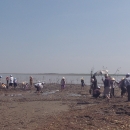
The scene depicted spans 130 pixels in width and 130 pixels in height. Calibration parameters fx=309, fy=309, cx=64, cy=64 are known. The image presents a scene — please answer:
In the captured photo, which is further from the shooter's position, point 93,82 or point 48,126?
point 93,82

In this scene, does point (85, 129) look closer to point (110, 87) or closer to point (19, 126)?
point (19, 126)

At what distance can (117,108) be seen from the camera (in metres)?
15.5

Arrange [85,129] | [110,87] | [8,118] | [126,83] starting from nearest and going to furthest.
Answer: [85,129], [8,118], [126,83], [110,87]

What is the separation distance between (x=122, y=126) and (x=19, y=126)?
12.6ft

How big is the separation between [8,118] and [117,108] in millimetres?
5501

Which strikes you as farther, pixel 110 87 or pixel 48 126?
pixel 110 87

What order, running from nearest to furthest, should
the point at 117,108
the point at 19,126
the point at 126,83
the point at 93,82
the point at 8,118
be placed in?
the point at 19,126 → the point at 8,118 → the point at 117,108 → the point at 126,83 → the point at 93,82

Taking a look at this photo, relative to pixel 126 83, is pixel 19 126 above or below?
below

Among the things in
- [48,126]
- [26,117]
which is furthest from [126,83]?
[48,126]

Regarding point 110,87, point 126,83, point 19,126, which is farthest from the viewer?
point 110,87

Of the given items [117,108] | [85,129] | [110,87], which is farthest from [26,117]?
[110,87]

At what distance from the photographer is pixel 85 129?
10.8m

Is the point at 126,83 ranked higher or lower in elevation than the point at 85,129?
higher

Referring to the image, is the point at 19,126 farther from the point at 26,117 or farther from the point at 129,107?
the point at 129,107
